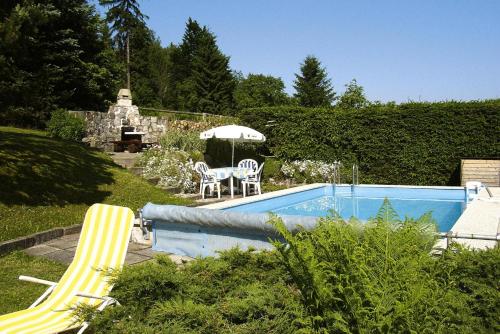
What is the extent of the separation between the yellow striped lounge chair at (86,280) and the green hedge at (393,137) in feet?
38.5

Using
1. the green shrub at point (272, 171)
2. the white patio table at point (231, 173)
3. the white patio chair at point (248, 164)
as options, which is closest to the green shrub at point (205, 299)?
the white patio table at point (231, 173)

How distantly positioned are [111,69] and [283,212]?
20337mm

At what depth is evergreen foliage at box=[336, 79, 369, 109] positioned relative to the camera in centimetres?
3108

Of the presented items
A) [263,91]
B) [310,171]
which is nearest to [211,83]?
[263,91]

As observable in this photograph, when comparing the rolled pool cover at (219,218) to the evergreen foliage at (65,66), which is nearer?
the rolled pool cover at (219,218)

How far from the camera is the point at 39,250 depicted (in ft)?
21.3

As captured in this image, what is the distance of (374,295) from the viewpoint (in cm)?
199

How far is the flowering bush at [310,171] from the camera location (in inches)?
593

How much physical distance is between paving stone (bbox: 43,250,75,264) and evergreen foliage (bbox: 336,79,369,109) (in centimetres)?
2695

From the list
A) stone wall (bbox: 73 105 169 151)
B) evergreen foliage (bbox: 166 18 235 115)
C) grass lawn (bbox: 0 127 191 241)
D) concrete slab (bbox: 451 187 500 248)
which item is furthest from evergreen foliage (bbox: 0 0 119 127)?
evergreen foliage (bbox: 166 18 235 115)

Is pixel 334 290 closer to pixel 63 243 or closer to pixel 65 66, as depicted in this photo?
pixel 63 243

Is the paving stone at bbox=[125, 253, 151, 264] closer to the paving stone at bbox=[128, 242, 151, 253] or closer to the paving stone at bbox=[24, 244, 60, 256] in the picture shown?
the paving stone at bbox=[128, 242, 151, 253]

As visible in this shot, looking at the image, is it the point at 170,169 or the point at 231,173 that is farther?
the point at 170,169

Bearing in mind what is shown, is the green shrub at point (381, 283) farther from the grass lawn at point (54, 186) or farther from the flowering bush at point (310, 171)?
the flowering bush at point (310, 171)
